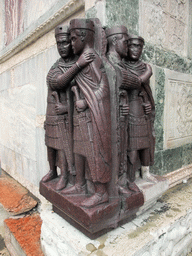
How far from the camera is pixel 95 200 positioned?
1150mm

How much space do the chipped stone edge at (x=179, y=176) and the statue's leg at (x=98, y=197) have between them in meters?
0.96

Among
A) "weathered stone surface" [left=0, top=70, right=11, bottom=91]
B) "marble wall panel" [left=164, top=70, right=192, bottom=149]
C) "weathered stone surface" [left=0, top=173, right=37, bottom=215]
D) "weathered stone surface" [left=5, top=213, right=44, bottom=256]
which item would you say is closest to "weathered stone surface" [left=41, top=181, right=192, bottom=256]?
"weathered stone surface" [left=5, top=213, right=44, bottom=256]

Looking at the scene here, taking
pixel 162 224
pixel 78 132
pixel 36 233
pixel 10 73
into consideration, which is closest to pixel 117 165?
pixel 78 132

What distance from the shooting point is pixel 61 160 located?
1.43 metres

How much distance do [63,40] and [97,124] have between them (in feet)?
1.91

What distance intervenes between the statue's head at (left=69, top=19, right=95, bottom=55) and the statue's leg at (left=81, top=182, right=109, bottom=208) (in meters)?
0.78

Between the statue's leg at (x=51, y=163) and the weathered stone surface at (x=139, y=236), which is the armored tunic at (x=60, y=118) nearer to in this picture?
the statue's leg at (x=51, y=163)

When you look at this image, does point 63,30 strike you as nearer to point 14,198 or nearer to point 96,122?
point 96,122

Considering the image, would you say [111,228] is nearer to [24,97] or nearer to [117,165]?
[117,165]

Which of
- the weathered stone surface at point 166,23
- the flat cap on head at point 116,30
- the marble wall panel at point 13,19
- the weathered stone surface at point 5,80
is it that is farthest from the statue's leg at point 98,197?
the weathered stone surface at point 5,80

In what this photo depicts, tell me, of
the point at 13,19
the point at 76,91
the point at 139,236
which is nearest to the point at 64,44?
the point at 76,91

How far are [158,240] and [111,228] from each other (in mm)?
312

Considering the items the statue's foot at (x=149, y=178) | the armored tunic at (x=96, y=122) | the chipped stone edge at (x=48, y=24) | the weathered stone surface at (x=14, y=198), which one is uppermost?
the chipped stone edge at (x=48, y=24)

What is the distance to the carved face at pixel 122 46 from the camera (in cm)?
123
